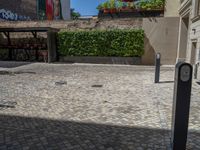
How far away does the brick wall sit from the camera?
2281 centimetres

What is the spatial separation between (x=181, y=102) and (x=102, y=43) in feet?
39.5

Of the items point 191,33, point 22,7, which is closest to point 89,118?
point 191,33

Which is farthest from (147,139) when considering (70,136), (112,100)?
(112,100)

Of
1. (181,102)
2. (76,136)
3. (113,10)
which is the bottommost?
(76,136)

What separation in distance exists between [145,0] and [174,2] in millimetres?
3829

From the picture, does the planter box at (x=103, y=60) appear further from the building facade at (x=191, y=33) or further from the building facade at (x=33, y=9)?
Answer: the building facade at (x=33, y=9)

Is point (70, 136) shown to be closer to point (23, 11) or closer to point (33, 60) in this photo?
point (33, 60)

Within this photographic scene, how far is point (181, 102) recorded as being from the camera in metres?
2.47

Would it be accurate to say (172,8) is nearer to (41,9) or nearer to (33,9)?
(33,9)

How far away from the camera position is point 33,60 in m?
16.1

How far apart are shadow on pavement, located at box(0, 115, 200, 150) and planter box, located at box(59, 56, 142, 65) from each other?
34.5 ft

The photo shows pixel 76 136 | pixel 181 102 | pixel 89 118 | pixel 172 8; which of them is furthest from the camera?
pixel 172 8

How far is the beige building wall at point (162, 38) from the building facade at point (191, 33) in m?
0.55

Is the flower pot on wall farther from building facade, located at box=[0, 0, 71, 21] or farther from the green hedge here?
building facade, located at box=[0, 0, 71, 21]
